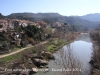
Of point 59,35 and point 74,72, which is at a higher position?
point 74,72

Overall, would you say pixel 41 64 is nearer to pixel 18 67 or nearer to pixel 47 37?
pixel 18 67

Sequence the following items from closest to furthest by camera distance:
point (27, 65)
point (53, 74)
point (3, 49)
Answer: point (53, 74), point (27, 65), point (3, 49)

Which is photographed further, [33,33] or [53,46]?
[33,33]

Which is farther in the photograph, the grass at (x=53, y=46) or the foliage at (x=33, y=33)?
the foliage at (x=33, y=33)

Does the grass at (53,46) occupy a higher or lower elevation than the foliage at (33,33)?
lower

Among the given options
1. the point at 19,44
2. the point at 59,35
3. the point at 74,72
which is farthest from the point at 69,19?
the point at 74,72

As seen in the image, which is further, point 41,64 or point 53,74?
point 41,64

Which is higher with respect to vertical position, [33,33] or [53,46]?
[33,33]

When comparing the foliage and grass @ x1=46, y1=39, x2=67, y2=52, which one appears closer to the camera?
grass @ x1=46, y1=39, x2=67, y2=52

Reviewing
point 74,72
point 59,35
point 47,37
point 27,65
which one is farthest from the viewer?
point 59,35

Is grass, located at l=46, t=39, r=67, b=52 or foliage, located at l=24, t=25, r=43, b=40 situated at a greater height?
foliage, located at l=24, t=25, r=43, b=40
